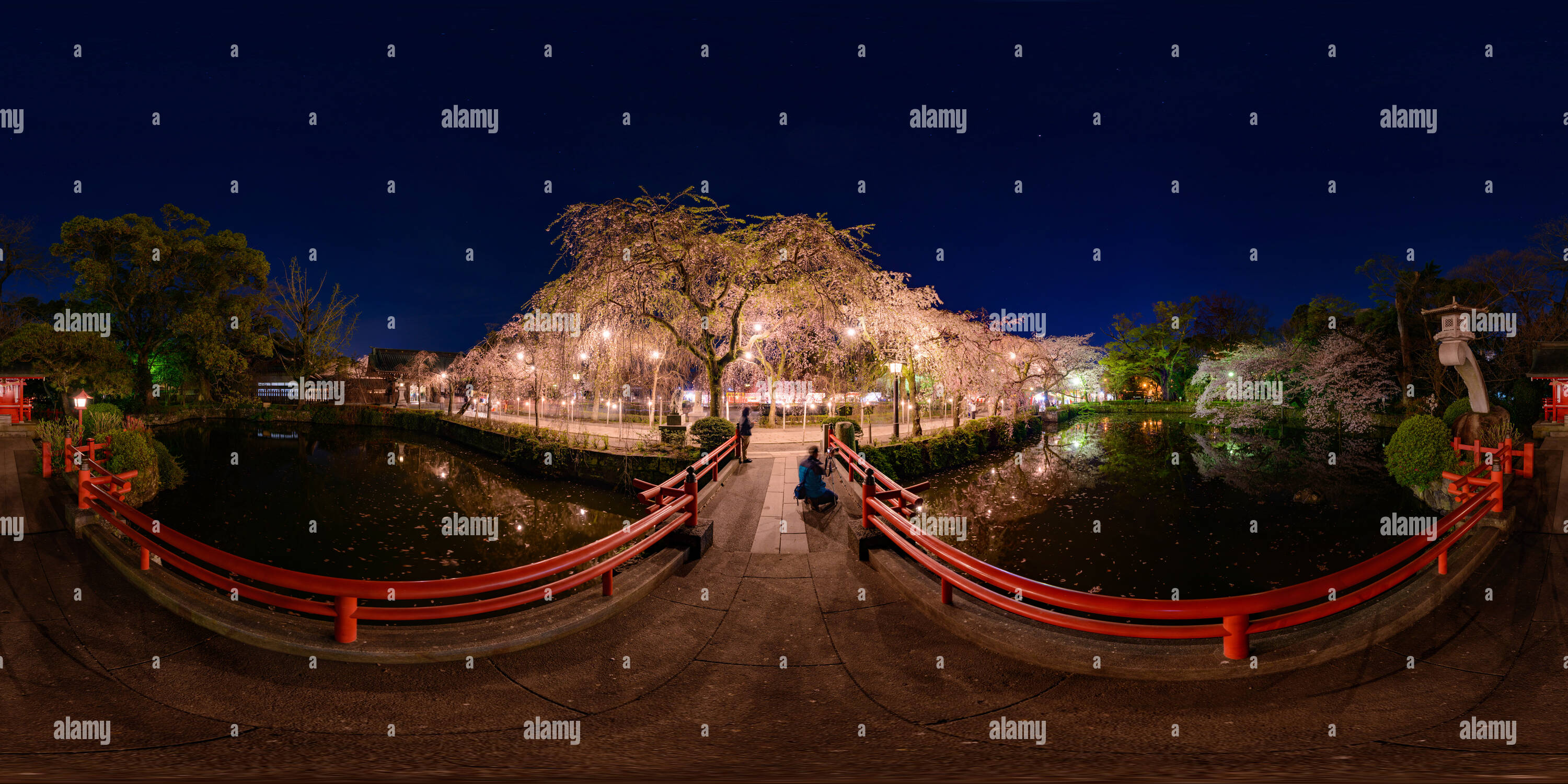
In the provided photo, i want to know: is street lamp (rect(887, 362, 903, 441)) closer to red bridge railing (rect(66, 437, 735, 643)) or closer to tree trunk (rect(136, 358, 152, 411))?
red bridge railing (rect(66, 437, 735, 643))

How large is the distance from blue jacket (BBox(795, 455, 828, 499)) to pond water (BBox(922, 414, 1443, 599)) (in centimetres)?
307

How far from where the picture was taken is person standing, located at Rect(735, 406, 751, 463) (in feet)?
51.6

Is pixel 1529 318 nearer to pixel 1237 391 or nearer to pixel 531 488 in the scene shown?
pixel 1237 391

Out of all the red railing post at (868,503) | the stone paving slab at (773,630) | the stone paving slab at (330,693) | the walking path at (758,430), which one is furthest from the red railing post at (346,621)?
the walking path at (758,430)

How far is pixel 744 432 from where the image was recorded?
1644 cm

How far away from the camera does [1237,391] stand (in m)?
30.6

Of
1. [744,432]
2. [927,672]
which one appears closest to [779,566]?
[927,672]

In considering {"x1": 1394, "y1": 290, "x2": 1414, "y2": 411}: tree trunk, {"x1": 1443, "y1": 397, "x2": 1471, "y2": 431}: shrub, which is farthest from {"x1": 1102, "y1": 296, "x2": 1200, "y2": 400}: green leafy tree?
{"x1": 1443, "y1": 397, "x2": 1471, "y2": 431}: shrub

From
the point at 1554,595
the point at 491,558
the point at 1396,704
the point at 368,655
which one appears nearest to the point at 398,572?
the point at 491,558

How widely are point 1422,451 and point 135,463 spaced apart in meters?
29.6

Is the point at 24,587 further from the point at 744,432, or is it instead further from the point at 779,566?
the point at 744,432

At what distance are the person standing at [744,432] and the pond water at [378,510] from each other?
3.21m

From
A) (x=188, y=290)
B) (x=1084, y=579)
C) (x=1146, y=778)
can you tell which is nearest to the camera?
(x=1146, y=778)

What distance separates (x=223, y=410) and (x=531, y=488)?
39992 mm
